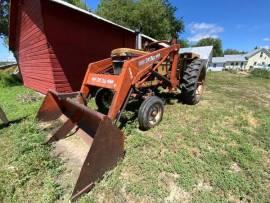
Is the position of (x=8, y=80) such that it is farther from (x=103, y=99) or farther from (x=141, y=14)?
(x=141, y=14)

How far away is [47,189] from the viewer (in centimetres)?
243

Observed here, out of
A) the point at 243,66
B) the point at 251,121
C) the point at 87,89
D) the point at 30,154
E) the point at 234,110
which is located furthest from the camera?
the point at 243,66

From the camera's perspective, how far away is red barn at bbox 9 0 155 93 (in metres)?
6.63

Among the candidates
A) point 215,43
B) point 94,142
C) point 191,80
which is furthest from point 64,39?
point 215,43

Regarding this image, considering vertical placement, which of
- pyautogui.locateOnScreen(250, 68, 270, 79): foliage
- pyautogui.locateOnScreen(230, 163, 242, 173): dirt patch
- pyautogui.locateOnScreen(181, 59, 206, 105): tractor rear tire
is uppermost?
pyautogui.locateOnScreen(181, 59, 206, 105): tractor rear tire

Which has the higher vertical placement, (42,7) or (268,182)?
(42,7)

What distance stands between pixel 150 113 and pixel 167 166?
48.1 inches

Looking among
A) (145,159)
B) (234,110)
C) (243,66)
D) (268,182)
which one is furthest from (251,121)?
(243,66)

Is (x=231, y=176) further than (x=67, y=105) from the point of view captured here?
No

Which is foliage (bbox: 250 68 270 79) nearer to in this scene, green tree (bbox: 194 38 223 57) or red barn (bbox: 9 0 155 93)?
red barn (bbox: 9 0 155 93)

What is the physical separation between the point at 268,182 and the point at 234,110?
3173 mm

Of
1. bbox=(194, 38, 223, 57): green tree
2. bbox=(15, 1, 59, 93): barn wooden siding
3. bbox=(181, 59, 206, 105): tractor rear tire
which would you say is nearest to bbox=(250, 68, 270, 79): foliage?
bbox=(181, 59, 206, 105): tractor rear tire

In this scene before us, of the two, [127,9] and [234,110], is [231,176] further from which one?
[127,9]

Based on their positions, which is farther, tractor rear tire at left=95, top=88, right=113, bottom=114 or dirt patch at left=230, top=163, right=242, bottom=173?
tractor rear tire at left=95, top=88, right=113, bottom=114
